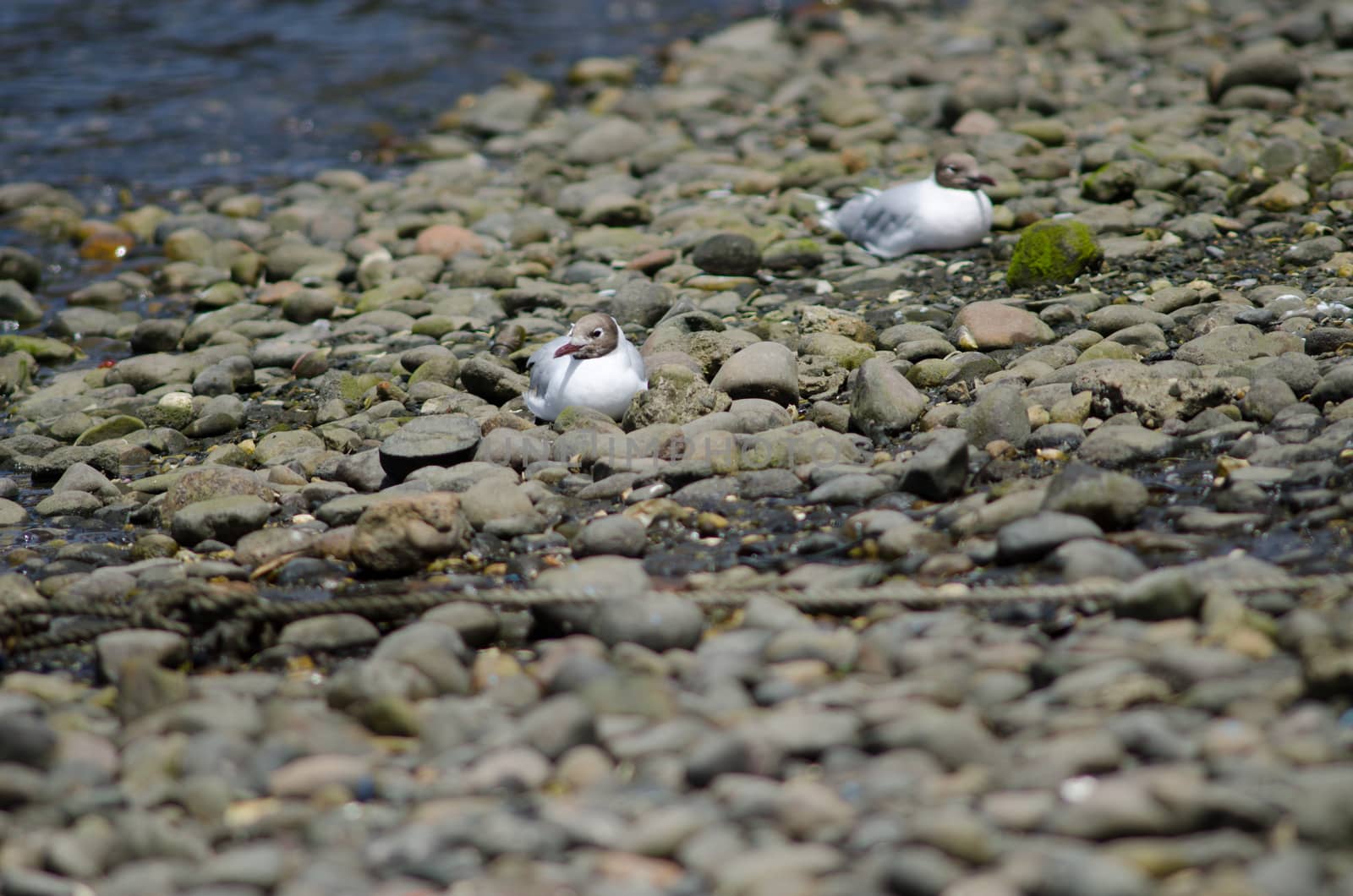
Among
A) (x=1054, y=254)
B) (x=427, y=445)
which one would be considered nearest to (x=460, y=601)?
(x=427, y=445)

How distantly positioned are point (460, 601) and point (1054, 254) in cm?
402

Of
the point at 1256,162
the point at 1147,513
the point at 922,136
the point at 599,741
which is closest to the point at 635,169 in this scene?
the point at 922,136

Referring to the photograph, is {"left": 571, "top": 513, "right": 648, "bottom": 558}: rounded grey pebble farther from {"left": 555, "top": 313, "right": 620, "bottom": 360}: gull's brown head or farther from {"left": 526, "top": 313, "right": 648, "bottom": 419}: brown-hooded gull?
{"left": 555, "top": 313, "right": 620, "bottom": 360}: gull's brown head

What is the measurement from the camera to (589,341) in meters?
5.53

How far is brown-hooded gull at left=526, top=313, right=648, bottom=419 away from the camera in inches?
215

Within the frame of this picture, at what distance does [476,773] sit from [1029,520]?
1.92 meters

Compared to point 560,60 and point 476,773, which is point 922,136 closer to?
point 560,60

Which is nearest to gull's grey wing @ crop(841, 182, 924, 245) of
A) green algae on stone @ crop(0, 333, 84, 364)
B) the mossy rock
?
the mossy rock

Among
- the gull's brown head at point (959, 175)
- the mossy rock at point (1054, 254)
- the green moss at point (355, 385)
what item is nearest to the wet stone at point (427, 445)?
the green moss at point (355, 385)

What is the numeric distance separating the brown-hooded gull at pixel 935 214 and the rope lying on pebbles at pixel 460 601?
387cm

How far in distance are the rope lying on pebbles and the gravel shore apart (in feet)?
0.06

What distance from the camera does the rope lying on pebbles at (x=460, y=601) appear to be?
358 centimetres

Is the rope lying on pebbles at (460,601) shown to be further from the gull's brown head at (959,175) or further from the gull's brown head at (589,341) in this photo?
the gull's brown head at (959,175)

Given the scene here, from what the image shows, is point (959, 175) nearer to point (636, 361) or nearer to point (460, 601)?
point (636, 361)
